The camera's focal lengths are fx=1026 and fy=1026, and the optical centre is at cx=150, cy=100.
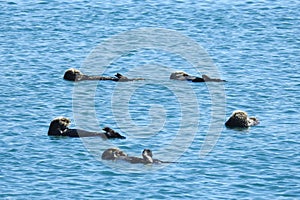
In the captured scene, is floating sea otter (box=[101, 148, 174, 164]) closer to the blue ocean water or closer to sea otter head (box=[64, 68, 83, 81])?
the blue ocean water

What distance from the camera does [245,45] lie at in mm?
56719

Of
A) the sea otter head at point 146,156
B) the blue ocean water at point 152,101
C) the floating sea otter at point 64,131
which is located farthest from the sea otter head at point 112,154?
the floating sea otter at point 64,131

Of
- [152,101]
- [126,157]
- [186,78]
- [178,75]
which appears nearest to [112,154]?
[126,157]

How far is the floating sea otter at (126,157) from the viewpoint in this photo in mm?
36906

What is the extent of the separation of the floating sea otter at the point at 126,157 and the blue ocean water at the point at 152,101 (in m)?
0.28

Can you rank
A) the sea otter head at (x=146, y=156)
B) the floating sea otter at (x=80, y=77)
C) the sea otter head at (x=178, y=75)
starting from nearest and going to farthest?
the sea otter head at (x=146, y=156) < the sea otter head at (x=178, y=75) < the floating sea otter at (x=80, y=77)

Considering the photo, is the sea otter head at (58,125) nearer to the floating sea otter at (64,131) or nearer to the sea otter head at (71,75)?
the floating sea otter at (64,131)

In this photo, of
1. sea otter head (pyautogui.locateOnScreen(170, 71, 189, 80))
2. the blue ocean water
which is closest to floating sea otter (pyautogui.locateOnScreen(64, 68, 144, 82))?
the blue ocean water

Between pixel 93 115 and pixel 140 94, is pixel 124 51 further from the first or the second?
pixel 93 115

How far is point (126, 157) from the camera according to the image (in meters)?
37.3

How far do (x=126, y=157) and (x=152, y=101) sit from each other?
8579mm

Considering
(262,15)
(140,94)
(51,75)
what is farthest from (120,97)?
(262,15)

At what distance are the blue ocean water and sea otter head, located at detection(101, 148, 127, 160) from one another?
0.28 metres

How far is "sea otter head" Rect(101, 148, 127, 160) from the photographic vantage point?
37.2m
